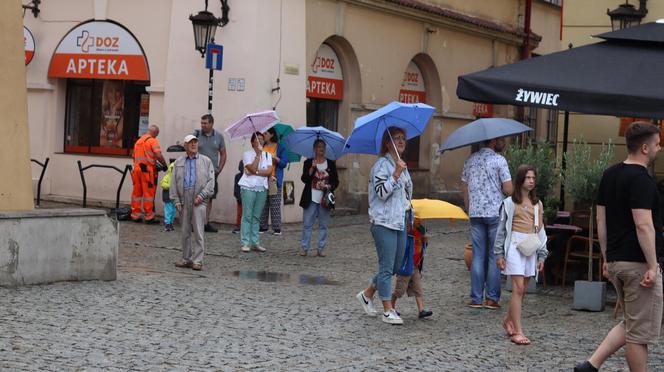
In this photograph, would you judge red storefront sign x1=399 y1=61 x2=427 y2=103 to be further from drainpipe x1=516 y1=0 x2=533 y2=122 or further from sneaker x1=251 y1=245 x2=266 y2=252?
sneaker x1=251 y1=245 x2=266 y2=252

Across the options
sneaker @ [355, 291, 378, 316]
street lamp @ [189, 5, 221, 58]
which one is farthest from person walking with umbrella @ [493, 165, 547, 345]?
street lamp @ [189, 5, 221, 58]

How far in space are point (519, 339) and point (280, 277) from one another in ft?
14.9

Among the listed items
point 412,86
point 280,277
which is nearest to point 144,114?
point 412,86

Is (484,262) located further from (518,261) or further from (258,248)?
(258,248)

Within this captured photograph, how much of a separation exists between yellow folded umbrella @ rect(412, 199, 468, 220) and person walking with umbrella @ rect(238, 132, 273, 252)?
5.57 m

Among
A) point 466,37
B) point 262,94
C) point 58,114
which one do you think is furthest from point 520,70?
point 466,37

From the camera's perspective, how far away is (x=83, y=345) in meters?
8.84

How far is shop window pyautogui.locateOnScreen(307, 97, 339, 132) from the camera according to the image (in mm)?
22656

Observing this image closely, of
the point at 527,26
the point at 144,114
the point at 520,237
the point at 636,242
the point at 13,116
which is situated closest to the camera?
the point at 636,242

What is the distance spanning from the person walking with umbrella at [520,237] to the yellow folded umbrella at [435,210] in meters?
0.43

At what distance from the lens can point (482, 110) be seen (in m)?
28.8

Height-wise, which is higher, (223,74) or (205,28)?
(205,28)

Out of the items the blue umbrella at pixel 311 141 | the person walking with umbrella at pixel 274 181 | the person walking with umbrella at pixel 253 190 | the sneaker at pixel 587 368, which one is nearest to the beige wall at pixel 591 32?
the blue umbrella at pixel 311 141

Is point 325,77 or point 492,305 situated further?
point 325,77
